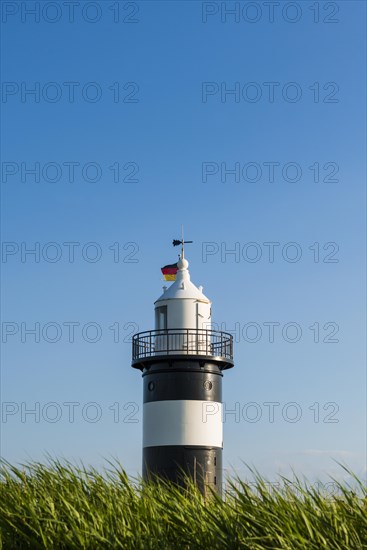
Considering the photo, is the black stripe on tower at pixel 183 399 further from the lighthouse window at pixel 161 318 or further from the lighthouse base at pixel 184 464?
the lighthouse window at pixel 161 318

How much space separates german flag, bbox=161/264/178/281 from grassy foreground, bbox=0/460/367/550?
13274 millimetres

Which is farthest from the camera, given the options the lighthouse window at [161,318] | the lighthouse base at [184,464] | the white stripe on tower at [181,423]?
the lighthouse window at [161,318]

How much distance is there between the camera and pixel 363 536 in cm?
1038

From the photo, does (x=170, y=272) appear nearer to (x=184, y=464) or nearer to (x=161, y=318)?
(x=161, y=318)

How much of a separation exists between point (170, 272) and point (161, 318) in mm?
2415

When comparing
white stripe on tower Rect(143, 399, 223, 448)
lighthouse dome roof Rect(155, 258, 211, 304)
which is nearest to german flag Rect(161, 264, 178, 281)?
lighthouse dome roof Rect(155, 258, 211, 304)

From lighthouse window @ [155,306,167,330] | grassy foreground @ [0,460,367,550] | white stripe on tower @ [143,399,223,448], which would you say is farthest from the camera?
lighthouse window @ [155,306,167,330]

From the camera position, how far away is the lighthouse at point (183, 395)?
22.4m

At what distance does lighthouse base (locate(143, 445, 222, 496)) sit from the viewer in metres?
22.1

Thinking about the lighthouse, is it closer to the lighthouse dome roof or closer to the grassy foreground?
the lighthouse dome roof

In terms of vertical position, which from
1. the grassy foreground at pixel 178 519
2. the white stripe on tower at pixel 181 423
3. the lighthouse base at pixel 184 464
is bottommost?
the grassy foreground at pixel 178 519

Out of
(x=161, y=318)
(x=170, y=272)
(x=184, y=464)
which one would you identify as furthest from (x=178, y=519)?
(x=170, y=272)

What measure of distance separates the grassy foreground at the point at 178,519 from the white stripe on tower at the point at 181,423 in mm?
9433

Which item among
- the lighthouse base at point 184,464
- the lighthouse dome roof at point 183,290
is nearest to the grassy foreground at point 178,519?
the lighthouse base at point 184,464
